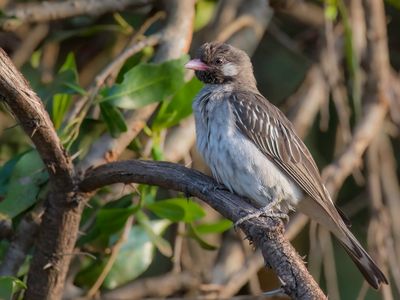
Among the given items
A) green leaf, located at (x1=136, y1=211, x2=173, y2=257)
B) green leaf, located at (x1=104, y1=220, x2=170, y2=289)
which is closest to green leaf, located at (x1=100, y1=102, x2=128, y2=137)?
green leaf, located at (x1=136, y1=211, x2=173, y2=257)

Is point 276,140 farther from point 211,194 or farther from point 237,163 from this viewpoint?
point 211,194

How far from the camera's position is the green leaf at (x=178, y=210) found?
4.23 m

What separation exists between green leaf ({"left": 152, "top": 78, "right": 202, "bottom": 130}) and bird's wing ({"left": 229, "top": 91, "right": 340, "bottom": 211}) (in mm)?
204

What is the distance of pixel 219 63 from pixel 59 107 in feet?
3.08

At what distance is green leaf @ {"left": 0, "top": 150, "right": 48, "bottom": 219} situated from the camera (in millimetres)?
3875

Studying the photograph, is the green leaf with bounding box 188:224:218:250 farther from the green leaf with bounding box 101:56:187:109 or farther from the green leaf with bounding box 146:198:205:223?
the green leaf with bounding box 101:56:187:109

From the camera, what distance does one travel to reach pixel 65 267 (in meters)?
3.93

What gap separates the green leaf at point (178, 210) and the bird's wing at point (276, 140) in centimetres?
42

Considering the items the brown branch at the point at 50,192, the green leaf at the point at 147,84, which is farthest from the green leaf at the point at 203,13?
the brown branch at the point at 50,192

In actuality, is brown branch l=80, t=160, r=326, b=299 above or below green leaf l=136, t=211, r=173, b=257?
above

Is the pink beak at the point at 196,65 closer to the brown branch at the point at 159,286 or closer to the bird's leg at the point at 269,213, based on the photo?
the bird's leg at the point at 269,213

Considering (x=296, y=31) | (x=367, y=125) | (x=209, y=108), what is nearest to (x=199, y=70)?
(x=209, y=108)

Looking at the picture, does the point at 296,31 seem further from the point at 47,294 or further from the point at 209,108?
the point at 47,294

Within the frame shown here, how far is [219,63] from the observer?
15.5 ft
